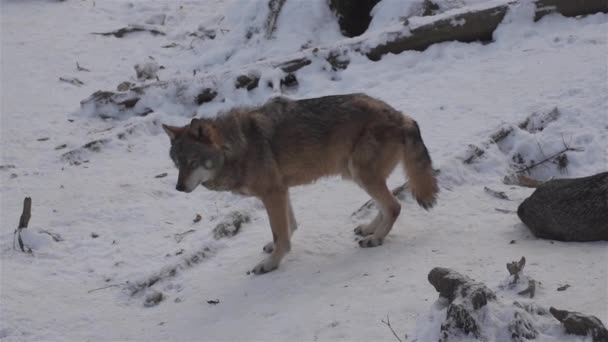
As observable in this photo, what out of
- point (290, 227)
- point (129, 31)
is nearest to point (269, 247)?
point (290, 227)

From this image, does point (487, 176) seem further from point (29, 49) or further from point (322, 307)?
point (29, 49)

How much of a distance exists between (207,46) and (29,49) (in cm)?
375

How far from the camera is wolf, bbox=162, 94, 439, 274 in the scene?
267 inches

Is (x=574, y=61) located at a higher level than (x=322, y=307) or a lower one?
higher

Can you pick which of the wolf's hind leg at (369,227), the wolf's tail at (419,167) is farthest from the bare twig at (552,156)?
the wolf's hind leg at (369,227)

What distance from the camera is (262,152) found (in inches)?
275

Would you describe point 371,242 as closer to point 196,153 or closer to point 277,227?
point 277,227

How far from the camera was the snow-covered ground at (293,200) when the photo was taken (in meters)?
5.80

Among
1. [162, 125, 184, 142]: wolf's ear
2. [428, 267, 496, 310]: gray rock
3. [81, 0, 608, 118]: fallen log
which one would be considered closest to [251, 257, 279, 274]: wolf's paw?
[162, 125, 184, 142]: wolf's ear

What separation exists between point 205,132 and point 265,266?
149 cm

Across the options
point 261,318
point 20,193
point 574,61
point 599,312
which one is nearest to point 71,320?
point 261,318

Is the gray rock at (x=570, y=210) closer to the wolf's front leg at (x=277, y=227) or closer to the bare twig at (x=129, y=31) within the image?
the wolf's front leg at (x=277, y=227)

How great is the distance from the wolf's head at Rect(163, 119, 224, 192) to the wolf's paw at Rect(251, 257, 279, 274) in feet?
3.36

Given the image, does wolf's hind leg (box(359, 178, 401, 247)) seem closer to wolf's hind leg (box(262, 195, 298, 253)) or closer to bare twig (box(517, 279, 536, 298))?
wolf's hind leg (box(262, 195, 298, 253))
